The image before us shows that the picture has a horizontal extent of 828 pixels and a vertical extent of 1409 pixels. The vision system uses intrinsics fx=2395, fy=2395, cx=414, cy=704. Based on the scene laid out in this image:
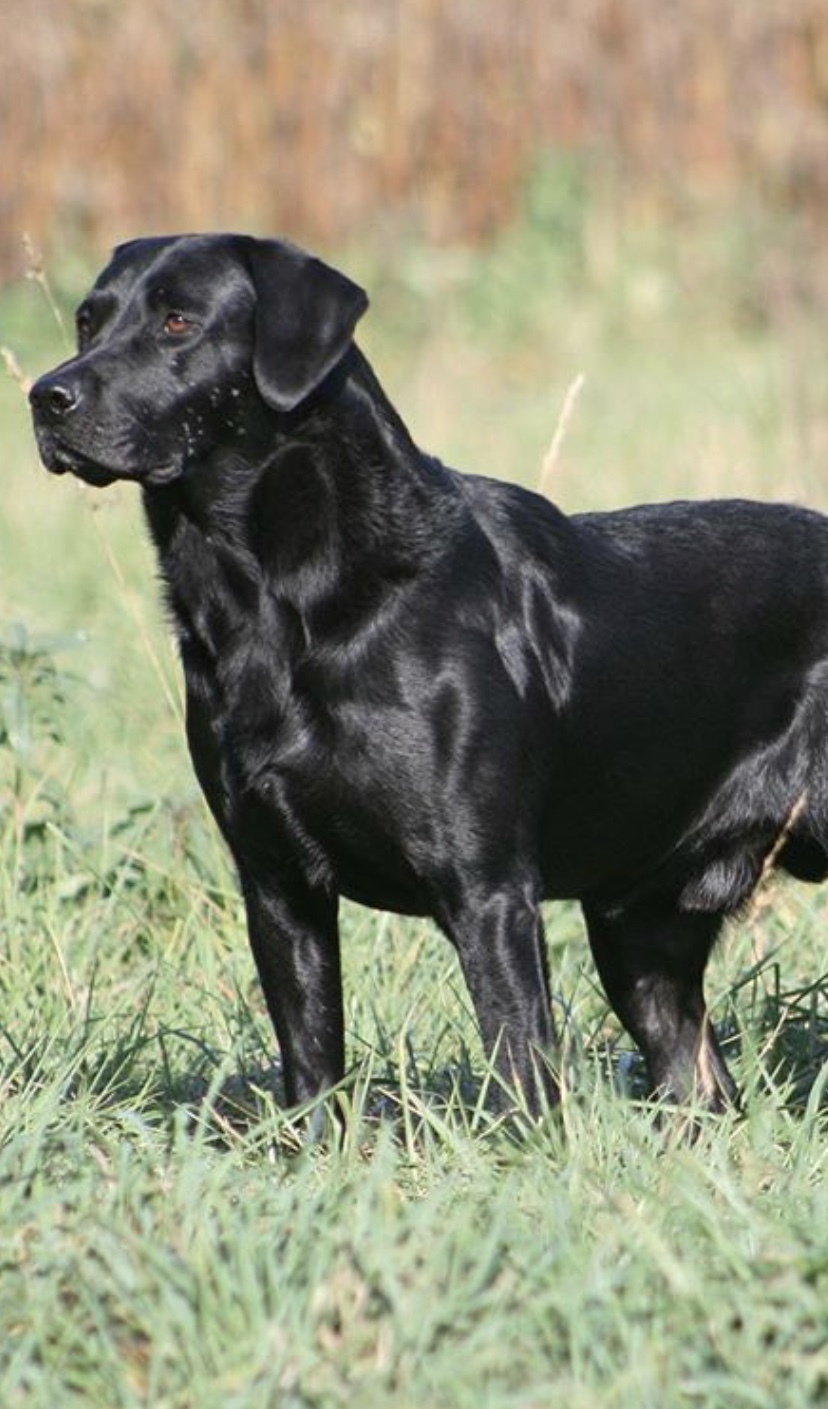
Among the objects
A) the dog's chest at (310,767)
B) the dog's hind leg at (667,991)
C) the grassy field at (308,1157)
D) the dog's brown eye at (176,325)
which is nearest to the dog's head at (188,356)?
the dog's brown eye at (176,325)

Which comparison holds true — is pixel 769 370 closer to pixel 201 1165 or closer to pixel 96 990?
pixel 96 990

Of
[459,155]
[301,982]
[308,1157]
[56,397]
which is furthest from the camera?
[459,155]

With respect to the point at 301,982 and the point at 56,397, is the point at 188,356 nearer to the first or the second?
the point at 56,397

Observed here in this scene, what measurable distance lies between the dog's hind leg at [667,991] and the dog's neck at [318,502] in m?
0.92

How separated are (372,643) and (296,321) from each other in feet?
1.68

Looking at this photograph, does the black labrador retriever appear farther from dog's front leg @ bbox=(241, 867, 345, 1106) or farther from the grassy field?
the grassy field

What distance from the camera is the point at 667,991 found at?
436 cm

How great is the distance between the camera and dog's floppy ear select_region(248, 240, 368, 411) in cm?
364

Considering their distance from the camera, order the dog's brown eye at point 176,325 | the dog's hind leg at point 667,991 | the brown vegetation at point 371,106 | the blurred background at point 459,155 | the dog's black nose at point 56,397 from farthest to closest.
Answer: the brown vegetation at point 371,106 < the blurred background at point 459,155 < the dog's hind leg at point 667,991 < the dog's brown eye at point 176,325 < the dog's black nose at point 56,397

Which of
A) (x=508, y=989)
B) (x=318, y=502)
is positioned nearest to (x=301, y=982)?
(x=508, y=989)

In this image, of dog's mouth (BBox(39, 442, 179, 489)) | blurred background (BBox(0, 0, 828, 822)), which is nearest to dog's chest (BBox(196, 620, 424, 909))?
dog's mouth (BBox(39, 442, 179, 489))

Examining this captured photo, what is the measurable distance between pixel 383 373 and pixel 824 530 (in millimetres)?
8272

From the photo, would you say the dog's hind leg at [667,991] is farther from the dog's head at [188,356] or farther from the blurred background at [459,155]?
the blurred background at [459,155]

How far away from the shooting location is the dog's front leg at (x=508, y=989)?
3621 millimetres
